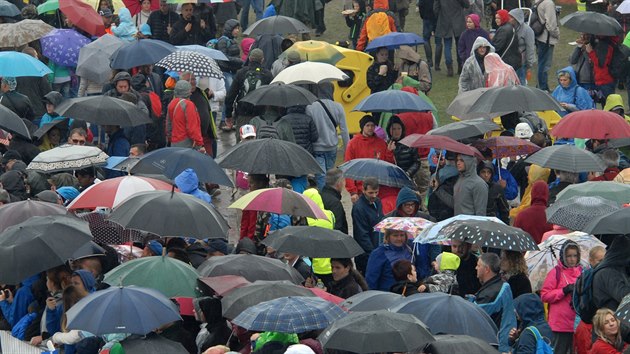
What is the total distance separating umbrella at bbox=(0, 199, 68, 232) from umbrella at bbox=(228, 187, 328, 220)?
1.70 meters

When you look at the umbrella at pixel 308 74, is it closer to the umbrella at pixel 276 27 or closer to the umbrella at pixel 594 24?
the umbrella at pixel 276 27

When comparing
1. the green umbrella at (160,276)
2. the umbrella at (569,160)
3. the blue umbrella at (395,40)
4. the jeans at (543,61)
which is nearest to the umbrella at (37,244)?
the green umbrella at (160,276)

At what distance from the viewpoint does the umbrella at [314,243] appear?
43.2 ft

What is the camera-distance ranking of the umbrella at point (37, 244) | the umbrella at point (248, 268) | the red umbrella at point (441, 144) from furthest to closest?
the red umbrella at point (441, 144), the umbrella at point (248, 268), the umbrella at point (37, 244)

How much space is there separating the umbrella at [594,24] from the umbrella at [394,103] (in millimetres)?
4231

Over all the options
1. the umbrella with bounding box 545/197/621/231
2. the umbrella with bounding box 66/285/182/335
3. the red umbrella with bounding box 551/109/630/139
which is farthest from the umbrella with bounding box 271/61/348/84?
the umbrella with bounding box 66/285/182/335

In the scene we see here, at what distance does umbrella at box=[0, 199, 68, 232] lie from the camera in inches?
531

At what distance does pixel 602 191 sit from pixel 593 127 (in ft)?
8.21

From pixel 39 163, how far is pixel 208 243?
2.77 m

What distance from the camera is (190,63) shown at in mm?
18922

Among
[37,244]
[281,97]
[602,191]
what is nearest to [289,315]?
[37,244]

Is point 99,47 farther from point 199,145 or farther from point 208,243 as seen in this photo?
point 208,243

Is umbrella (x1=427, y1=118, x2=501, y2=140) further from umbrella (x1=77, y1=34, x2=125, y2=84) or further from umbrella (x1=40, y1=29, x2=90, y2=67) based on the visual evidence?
umbrella (x1=40, y1=29, x2=90, y2=67)

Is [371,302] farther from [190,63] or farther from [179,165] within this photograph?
[190,63]
